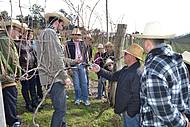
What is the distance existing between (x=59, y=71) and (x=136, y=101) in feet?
3.56

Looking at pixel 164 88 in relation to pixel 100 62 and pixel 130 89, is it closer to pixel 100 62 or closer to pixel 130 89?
pixel 130 89

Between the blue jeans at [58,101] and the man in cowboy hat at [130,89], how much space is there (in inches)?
31.1

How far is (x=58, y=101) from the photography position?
4.61 meters

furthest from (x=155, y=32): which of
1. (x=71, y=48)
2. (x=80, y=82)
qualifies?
(x=80, y=82)

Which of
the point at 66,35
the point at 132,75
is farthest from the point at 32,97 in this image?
the point at 132,75

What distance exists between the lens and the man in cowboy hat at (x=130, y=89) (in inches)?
160

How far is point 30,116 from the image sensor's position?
6.34m

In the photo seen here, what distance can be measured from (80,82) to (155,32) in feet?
14.3

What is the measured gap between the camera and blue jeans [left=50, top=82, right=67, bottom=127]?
15.0 feet

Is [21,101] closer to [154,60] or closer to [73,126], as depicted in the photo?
[73,126]

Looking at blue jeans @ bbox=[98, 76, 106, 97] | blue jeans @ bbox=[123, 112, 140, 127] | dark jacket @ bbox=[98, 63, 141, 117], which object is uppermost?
dark jacket @ bbox=[98, 63, 141, 117]

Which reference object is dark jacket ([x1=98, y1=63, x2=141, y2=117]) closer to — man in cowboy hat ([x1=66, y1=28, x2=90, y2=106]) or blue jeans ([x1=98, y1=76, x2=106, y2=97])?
man in cowboy hat ([x1=66, y1=28, x2=90, y2=106])

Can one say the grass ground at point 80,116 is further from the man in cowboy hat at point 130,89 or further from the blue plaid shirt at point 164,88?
the blue plaid shirt at point 164,88

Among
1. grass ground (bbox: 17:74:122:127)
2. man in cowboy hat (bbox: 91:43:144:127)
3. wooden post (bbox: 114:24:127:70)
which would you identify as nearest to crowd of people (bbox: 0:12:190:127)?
man in cowboy hat (bbox: 91:43:144:127)
